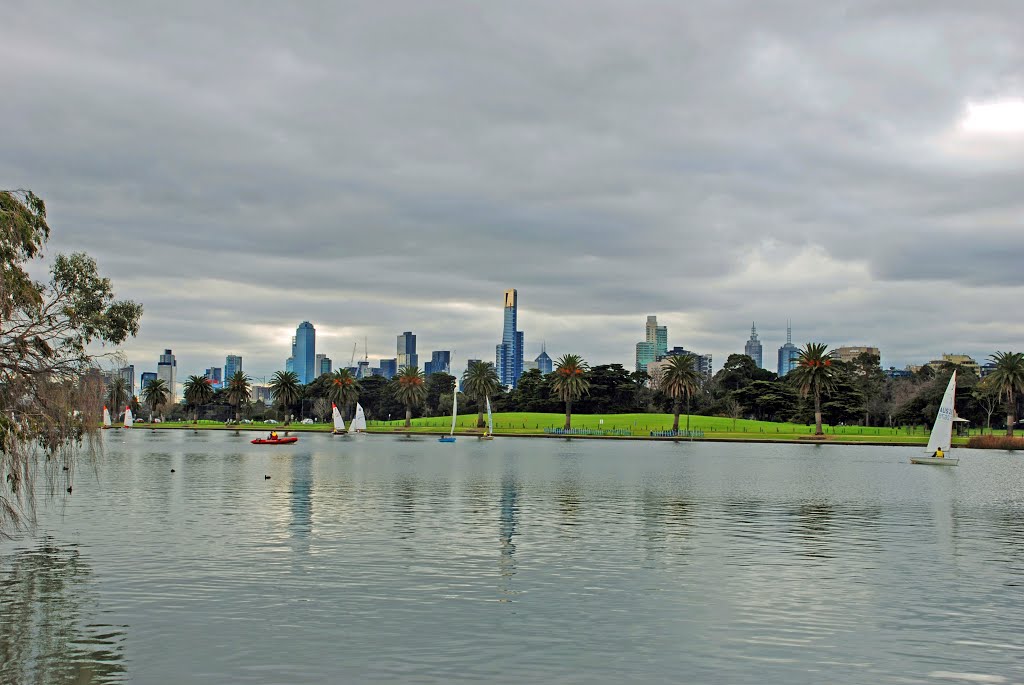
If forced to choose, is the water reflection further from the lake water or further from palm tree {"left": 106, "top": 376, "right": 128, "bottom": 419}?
palm tree {"left": 106, "top": 376, "right": 128, "bottom": 419}

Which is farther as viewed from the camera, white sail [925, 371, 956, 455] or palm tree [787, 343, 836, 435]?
palm tree [787, 343, 836, 435]

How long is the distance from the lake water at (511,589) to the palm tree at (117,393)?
575 centimetres

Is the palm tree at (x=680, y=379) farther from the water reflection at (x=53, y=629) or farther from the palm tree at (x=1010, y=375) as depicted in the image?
the water reflection at (x=53, y=629)

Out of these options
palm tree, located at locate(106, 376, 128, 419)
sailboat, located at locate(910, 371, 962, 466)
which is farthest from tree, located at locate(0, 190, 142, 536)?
sailboat, located at locate(910, 371, 962, 466)

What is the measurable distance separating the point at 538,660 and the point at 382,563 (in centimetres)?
1361

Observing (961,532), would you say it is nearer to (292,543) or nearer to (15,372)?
(292,543)

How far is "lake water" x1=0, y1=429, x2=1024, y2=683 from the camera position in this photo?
22141mm

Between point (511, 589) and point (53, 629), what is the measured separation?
1319cm

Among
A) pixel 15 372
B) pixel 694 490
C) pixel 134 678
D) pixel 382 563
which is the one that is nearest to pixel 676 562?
pixel 382 563

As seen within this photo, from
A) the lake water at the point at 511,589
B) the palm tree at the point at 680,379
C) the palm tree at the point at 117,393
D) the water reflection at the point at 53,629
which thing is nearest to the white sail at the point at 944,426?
the lake water at the point at 511,589

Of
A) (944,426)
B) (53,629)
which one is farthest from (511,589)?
(944,426)

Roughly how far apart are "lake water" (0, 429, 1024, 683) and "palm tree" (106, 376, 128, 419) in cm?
575

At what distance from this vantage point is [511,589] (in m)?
30.4

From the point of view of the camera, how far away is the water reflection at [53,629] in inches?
827
